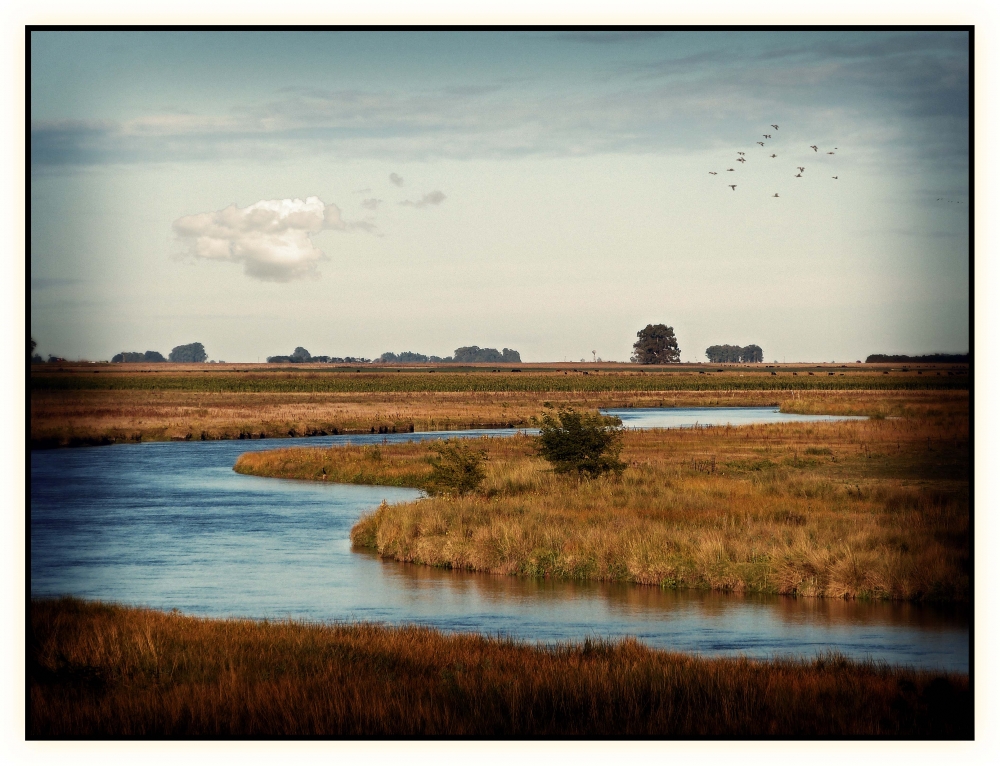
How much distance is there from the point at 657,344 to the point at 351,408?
92.8 m

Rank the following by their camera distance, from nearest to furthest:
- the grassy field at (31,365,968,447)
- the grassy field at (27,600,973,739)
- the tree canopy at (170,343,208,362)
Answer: the grassy field at (27,600,973,739) → the grassy field at (31,365,968,447) → the tree canopy at (170,343,208,362)

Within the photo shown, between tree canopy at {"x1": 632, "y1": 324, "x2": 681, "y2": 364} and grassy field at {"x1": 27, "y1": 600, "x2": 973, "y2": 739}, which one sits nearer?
grassy field at {"x1": 27, "y1": 600, "x2": 973, "y2": 739}

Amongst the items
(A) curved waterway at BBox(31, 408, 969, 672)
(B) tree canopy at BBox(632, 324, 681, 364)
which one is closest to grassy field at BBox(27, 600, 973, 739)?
(A) curved waterway at BBox(31, 408, 969, 672)

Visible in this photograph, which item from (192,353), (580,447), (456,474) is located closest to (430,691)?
(456,474)

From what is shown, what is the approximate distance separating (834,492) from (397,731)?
26255 mm

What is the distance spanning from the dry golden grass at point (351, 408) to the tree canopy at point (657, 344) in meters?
45.6

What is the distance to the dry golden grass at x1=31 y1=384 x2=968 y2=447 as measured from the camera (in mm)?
76625

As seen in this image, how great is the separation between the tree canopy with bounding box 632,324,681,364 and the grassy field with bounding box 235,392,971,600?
136 meters

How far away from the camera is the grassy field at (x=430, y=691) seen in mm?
12680

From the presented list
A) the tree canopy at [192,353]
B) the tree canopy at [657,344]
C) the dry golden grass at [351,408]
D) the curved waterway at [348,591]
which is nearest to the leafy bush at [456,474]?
the curved waterway at [348,591]

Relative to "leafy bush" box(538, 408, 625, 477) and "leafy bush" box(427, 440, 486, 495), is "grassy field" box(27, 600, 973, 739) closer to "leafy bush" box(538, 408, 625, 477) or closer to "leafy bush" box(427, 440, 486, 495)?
"leafy bush" box(427, 440, 486, 495)

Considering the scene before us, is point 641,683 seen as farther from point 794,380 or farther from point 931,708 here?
point 794,380

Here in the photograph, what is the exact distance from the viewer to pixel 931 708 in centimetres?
1303
